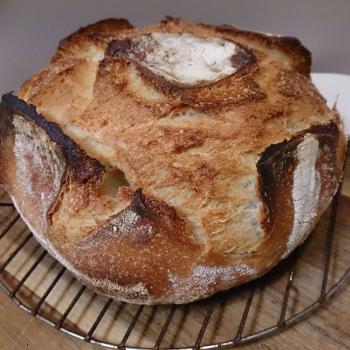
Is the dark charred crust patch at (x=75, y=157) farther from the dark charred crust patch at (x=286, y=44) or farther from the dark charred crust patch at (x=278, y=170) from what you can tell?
the dark charred crust patch at (x=286, y=44)

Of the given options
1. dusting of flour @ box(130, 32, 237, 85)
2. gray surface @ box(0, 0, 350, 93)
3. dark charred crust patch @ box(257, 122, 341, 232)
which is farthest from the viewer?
gray surface @ box(0, 0, 350, 93)

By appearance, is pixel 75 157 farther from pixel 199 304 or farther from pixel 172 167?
pixel 199 304

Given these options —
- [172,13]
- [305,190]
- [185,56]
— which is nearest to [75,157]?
[185,56]

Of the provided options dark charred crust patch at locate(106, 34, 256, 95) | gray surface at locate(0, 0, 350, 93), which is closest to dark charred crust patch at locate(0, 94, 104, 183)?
dark charred crust patch at locate(106, 34, 256, 95)

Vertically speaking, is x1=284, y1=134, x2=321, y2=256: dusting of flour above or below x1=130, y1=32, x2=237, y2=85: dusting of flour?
below

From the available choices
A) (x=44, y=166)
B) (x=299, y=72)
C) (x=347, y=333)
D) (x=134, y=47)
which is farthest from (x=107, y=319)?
(x=299, y=72)

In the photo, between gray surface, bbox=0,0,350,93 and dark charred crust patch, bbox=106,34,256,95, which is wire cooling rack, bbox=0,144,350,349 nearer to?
dark charred crust patch, bbox=106,34,256,95

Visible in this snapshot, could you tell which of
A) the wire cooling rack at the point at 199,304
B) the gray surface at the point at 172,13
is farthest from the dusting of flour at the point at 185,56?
the gray surface at the point at 172,13
